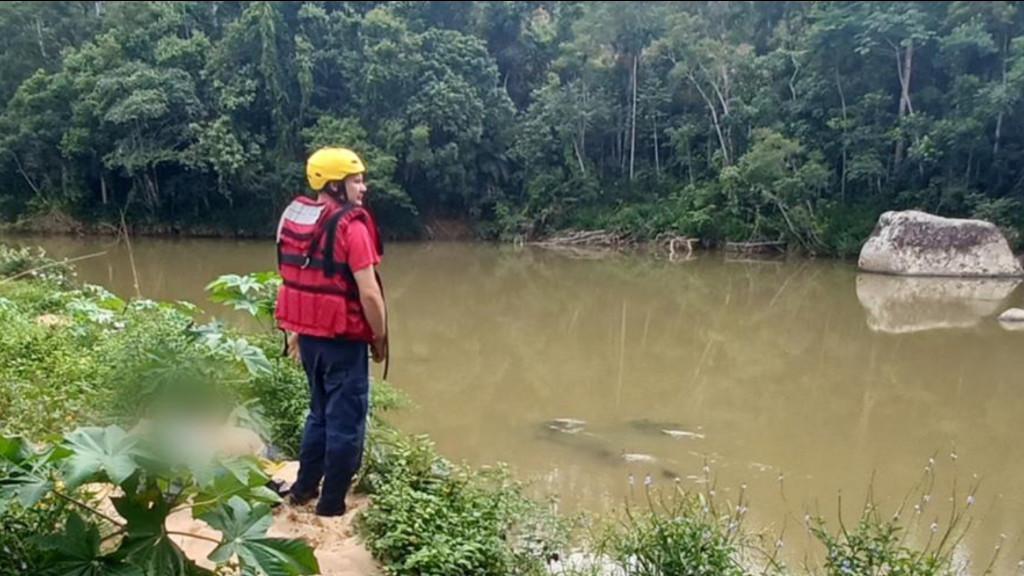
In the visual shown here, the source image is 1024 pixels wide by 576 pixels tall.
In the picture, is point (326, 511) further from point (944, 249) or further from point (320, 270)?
point (944, 249)

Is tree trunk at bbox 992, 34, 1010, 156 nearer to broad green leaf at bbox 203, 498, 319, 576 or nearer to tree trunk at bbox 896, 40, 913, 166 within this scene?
tree trunk at bbox 896, 40, 913, 166

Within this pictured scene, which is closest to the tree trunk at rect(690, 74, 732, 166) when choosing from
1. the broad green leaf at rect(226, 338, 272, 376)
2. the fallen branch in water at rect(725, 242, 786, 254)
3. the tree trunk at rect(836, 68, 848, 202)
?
the fallen branch in water at rect(725, 242, 786, 254)

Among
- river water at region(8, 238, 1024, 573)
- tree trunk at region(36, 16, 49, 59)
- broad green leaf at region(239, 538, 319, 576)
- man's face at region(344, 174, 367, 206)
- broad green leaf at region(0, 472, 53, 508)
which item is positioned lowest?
river water at region(8, 238, 1024, 573)

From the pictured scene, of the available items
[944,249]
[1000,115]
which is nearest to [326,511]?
[944,249]

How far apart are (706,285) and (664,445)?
7.85 meters

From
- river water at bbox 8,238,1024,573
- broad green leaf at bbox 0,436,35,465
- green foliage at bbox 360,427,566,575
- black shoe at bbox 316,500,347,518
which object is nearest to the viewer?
broad green leaf at bbox 0,436,35,465

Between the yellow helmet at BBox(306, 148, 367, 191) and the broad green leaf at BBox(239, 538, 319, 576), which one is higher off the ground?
the yellow helmet at BBox(306, 148, 367, 191)

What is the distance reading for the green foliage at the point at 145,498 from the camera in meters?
1.50

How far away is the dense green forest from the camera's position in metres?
15.6

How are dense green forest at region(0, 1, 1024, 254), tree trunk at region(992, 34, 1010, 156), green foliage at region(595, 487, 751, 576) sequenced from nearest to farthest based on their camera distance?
green foliage at region(595, 487, 751, 576)
tree trunk at region(992, 34, 1010, 156)
dense green forest at region(0, 1, 1024, 254)

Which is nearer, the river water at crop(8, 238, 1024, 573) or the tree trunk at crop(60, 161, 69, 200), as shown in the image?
the river water at crop(8, 238, 1024, 573)

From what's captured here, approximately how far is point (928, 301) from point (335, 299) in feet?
34.6

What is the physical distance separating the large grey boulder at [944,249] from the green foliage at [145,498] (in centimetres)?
1387

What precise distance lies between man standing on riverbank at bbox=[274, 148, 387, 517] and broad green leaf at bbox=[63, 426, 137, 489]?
0.82 m
